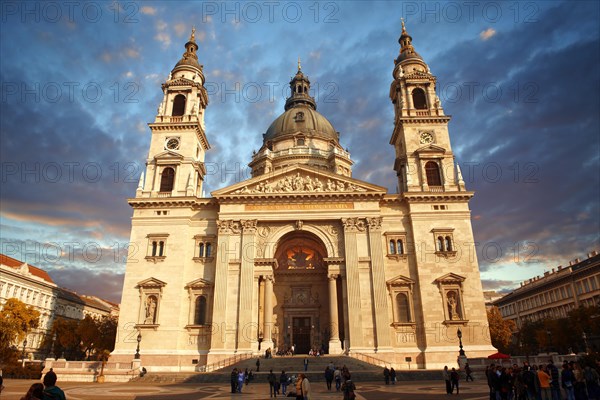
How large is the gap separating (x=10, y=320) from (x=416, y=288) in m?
44.4

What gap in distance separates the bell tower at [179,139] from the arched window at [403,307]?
72.9 ft

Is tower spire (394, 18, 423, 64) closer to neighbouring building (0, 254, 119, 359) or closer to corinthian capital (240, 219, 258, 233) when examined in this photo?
corinthian capital (240, 219, 258, 233)

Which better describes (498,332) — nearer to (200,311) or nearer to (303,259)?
(303,259)

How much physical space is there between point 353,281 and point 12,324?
38703 millimetres

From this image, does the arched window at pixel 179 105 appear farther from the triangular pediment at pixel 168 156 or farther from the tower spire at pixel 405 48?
the tower spire at pixel 405 48

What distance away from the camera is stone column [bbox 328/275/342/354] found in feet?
117

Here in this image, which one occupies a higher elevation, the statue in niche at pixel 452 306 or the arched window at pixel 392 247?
the arched window at pixel 392 247

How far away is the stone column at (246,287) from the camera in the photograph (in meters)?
35.5

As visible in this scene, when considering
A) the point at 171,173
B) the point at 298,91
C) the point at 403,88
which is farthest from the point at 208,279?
the point at 298,91

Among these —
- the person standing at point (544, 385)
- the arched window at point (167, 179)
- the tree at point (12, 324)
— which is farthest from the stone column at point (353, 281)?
the tree at point (12, 324)

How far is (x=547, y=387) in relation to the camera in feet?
46.8

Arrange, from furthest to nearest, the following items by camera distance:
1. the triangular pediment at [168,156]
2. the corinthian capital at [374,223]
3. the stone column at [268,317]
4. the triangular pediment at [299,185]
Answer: the triangular pediment at [168,156] < the triangular pediment at [299,185] < the corinthian capital at [374,223] < the stone column at [268,317]

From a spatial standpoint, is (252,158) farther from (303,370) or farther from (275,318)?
(303,370)

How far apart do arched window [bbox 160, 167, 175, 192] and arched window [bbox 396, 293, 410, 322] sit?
24.9 meters
